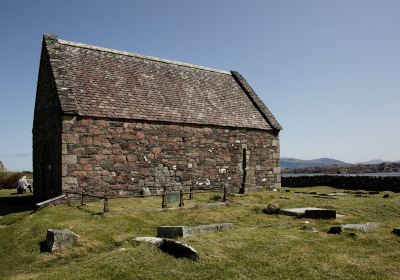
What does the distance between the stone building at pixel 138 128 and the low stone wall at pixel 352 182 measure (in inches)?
350

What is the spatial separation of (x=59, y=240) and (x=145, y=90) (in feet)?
41.9

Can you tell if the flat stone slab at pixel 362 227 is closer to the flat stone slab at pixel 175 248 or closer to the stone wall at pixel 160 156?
the flat stone slab at pixel 175 248

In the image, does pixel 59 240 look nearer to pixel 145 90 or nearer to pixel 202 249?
pixel 202 249

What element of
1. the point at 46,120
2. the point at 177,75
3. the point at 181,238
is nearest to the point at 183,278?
the point at 181,238

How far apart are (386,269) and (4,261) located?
32.3 feet

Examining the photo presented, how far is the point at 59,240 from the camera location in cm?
1089

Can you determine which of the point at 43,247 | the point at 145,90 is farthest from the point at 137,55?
the point at 43,247

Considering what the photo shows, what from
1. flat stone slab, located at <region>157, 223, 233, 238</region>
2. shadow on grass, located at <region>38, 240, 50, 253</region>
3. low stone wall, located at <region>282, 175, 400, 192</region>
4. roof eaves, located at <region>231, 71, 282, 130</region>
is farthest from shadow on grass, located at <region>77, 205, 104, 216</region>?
low stone wall, located at <region>282, 175, 400, 192</region>

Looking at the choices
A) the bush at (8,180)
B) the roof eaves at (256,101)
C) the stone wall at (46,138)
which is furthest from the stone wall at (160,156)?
the bush at (8,180)

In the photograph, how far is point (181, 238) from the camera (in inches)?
427

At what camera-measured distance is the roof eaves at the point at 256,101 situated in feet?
86.5

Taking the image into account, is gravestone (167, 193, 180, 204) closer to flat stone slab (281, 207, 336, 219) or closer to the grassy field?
the grassy field

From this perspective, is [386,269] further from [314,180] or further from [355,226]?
[314,180]

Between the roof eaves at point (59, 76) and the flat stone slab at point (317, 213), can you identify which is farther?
the roof eaves at point (59, 76)
